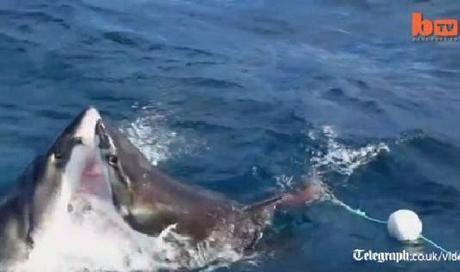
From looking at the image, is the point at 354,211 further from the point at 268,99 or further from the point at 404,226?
the point at 268,99

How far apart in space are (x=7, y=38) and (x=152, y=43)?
2.38 m

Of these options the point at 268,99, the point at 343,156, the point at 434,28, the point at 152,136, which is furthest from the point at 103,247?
the point at 434,28

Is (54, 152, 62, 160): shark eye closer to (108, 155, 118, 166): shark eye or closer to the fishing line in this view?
(108, 155, 118, 166): shark eye

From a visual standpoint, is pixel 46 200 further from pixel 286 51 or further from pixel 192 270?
pixel 286 51

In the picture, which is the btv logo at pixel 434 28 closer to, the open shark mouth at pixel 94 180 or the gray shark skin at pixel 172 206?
the gray shark skin at pixel 172 206

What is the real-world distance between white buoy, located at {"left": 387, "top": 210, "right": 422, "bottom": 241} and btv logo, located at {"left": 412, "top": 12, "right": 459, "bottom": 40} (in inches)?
348

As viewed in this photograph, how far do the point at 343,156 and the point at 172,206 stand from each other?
395 centimetres

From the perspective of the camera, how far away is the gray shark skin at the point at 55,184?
6539 millimetres

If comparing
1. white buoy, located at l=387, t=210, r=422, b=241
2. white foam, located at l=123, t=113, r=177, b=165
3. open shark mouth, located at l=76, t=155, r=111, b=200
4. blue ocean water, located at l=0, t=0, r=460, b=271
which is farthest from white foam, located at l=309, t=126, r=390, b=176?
open shark mouth, located at l=76, t=155, r=111, b=200

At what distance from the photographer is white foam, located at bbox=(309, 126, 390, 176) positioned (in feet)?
34.6

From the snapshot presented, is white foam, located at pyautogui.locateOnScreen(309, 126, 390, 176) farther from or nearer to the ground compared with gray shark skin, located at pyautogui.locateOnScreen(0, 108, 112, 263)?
nearer to the ground

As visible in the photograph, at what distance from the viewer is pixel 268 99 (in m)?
13.2

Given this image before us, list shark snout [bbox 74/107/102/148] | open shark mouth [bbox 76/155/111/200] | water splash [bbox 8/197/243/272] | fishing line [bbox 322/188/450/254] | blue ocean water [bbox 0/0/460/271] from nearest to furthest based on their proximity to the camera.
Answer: shark snout [bbox 74/107/102/148], open shark mouth [bbox 76/155/111/200], water splash [bbox 8/197/243/272], fishing line [bbox 322/188/450/254], blue ocean water [bbox 0/0/460/271]

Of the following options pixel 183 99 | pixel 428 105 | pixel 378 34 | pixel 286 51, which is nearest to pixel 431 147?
pixel 428 105
